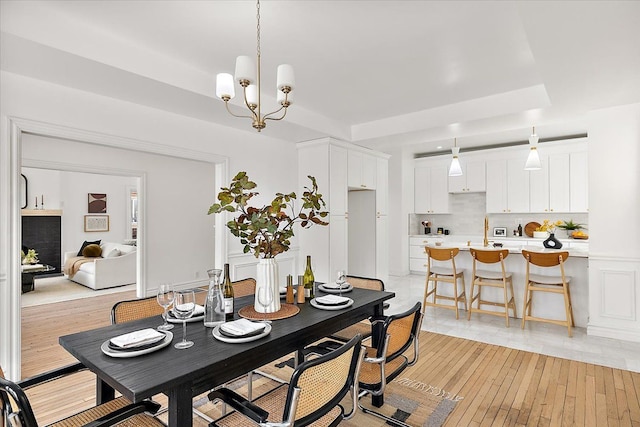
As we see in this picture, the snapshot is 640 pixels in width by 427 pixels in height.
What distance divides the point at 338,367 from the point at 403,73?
2884 millimetres

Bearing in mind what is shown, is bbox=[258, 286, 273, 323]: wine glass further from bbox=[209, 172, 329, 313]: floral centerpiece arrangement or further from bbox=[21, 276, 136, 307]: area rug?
bbox=[21, 276, 136, 307]: area rug

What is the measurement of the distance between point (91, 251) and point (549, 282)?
7719 millimetres

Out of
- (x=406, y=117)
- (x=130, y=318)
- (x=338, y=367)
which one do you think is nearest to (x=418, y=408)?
(x=338, y=367)

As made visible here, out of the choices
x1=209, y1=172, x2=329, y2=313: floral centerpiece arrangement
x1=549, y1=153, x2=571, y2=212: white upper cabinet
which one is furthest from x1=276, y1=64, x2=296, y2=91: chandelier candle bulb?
x1=549, y1=153, x2=571, y2=212: white upper cabinet

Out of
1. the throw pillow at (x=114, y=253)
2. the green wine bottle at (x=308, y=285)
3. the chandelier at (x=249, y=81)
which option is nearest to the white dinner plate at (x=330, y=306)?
the green wine bottle at (x=308, y=285)

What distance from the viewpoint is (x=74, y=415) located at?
1545 mm

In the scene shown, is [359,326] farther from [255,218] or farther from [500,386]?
[255,218]

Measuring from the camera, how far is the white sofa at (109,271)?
6.24 m

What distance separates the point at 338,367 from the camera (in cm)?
143

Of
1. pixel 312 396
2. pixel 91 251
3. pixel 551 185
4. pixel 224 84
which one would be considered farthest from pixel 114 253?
pixel 551 185

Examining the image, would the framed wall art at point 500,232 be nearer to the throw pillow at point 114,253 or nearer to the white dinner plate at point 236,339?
the white dinner plate at point 236,339

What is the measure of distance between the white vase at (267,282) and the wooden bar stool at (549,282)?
10.5 ft

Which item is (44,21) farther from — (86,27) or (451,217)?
(451,217)

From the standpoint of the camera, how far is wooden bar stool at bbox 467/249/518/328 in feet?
13.5
